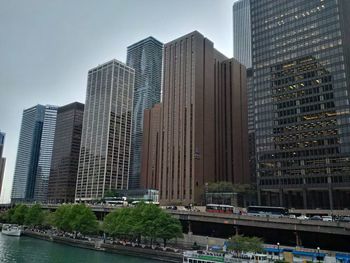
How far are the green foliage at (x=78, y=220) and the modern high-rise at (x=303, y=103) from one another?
255 ft

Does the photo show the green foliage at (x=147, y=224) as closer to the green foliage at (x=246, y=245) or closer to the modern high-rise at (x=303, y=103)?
the green foliage at (x=246, y=245)

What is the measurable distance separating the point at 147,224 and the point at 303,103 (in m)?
95.1

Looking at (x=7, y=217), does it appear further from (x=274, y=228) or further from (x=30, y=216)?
(x=274, y=228)

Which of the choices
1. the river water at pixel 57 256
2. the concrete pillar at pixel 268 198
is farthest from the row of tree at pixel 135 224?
the concrete pillar at pixel 268 198

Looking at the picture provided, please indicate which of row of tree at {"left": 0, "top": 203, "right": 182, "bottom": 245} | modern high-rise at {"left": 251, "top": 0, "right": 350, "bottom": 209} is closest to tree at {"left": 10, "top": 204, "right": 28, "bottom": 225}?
row of tree at {"left": 0, "top": 203, "right": 182, "bottom": 245}

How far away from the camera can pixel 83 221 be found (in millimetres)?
122000

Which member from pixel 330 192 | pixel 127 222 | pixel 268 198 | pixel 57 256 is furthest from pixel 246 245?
pixel 268 198

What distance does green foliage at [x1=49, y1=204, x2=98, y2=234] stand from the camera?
12144 centimetres

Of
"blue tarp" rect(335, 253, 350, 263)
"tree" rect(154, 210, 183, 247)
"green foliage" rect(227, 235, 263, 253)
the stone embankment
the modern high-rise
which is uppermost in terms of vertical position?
the modern high-rise

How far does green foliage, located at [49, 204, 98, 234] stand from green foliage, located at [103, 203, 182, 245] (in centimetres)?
1424

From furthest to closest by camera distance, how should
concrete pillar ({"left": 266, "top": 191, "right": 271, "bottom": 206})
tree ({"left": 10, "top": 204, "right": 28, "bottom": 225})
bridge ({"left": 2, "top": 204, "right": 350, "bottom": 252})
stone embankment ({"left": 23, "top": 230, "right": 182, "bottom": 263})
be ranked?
1. tree ({"left": 10, "top": 204, "right": 28, "bottom": 225})
2. concrete pillar ({"left": 266, "top": 191, "right": 271, "bottom": 206})
3. stone embankment ({"left": 23, "top": 230, "right": 182, "bottom": 263})
4. bridge ({"left": 2, "top": 204, "right": 350, "bottom": 252})

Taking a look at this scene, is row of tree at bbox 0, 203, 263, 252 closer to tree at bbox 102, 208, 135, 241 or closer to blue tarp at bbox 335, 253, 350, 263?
tree at bbox 102, 208, 135, 241

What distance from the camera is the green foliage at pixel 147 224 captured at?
9744 cm

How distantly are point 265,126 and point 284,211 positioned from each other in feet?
206
